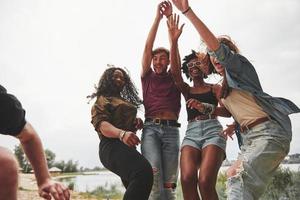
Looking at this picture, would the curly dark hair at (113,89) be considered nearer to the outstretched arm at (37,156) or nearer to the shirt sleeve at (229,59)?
the shirt sleeve at (229,59)

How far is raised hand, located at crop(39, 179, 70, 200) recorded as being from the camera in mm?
1288

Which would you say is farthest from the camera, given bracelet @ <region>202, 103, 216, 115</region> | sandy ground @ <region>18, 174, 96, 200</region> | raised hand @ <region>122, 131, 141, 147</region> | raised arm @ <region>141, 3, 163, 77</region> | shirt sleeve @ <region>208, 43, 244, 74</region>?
sandy ground @ <region>18, 174, 96, 200</region>

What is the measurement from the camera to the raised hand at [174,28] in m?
4.15

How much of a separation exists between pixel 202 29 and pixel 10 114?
6.68ft

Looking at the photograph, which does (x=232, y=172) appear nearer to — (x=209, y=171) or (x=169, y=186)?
(x=209, y=171)

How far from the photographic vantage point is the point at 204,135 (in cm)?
373

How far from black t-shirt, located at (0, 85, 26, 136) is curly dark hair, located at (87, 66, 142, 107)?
2.52 m

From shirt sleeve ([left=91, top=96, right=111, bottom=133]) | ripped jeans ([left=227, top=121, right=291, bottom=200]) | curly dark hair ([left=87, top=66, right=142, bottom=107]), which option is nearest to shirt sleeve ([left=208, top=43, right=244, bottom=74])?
ripped jeans ([left=227, top=121, right=291, bottom=200])

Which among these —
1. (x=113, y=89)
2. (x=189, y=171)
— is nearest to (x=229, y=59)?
(x=189, y=171)

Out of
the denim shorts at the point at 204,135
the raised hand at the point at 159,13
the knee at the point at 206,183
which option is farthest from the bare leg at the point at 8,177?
the raised hand at the point at 159,13

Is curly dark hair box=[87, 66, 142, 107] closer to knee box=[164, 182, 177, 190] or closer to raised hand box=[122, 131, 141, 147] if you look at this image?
raised hand box=[122, 131, 141, 147]

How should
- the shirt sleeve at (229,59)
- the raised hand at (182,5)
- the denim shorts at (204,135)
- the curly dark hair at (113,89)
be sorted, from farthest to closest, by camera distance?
the curly dark hair at (113,89), the denim shorts at (204,135), the raised hand at (182,5), the shirt sleeve at (229,59)

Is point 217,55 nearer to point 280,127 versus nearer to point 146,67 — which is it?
point 280,127

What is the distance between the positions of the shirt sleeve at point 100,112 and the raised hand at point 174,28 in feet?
3.60
